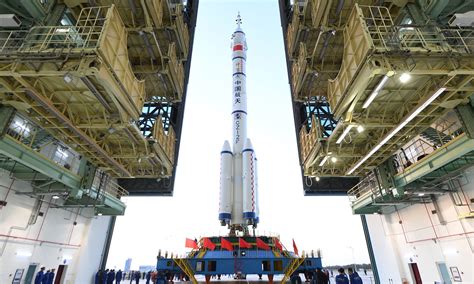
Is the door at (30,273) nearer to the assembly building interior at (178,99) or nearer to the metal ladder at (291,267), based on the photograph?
the assembly building interior at (178,99)

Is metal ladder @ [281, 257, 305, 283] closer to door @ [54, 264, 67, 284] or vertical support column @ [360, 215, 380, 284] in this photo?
vertical support column @ [360, 215, 380, 284]

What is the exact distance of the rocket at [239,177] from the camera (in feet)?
62.0

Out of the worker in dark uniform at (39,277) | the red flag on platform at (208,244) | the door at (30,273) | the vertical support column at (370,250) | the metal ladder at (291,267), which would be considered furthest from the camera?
the vertical support column at (370,250)

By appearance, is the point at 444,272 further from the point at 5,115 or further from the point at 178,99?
the point at 5,115

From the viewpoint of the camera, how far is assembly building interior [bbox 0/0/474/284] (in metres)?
9.43

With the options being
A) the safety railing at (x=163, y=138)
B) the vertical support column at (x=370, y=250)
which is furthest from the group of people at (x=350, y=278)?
the vertical support column at (x=370, y=250)

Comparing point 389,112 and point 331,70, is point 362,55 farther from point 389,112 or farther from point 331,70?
point 331,70

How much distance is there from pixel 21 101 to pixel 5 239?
7675mm

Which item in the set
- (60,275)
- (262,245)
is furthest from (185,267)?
(60,275)

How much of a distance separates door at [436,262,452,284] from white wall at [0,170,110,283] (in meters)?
23.4

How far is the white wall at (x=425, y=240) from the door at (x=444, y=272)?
225 mm

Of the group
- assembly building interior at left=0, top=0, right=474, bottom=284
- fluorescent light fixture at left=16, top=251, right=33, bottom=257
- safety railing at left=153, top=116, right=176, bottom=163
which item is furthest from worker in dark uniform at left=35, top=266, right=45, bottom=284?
safety railing at left=153, top=116, right=176, bottom=163

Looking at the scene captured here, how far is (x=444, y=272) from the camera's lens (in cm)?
1465

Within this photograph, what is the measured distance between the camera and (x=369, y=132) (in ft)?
47.8
